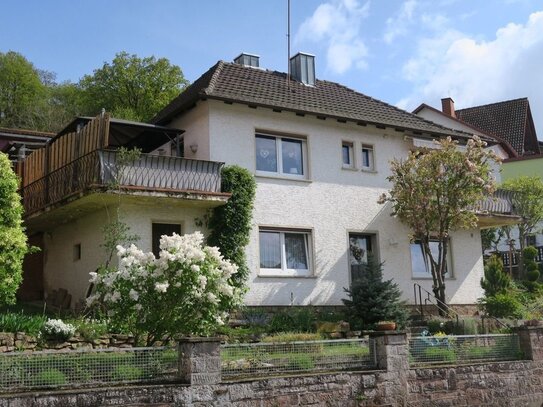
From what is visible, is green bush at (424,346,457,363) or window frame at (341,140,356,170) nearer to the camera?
green bush at (424,346,457,363)

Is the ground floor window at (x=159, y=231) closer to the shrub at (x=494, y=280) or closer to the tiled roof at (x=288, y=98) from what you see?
the tiled roof at (x=288, y=98)

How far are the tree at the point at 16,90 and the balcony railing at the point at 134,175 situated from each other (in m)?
32.7

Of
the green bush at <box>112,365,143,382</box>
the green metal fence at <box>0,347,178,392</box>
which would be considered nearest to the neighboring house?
the green metal fence at <box>0,347,178,392</box>

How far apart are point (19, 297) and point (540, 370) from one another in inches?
605

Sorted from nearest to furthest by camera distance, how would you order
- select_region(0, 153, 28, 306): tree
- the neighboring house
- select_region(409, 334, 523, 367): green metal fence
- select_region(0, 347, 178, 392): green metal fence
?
select_region(0, 347, 178, 392): green metal fence
select_region(409, 334, 523, 367): green metal fence
select_region(0, 153, 28, 306): tree
the neighboring house

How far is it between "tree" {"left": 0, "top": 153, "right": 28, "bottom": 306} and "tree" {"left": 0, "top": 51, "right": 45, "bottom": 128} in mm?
35255

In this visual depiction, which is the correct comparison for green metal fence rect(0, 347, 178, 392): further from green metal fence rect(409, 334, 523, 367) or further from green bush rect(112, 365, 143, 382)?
green metal fence rect(409, 334, 523, 367)

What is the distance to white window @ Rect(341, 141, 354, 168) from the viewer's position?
22.8 meters

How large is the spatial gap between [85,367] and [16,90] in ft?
150

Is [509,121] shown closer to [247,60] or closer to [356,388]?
[247,60]

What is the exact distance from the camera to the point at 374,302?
19.0m

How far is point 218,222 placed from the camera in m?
19.2

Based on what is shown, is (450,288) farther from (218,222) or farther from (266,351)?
(266,351)

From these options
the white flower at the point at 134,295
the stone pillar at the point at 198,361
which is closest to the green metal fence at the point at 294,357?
the stone pillar at the point at 198,361
